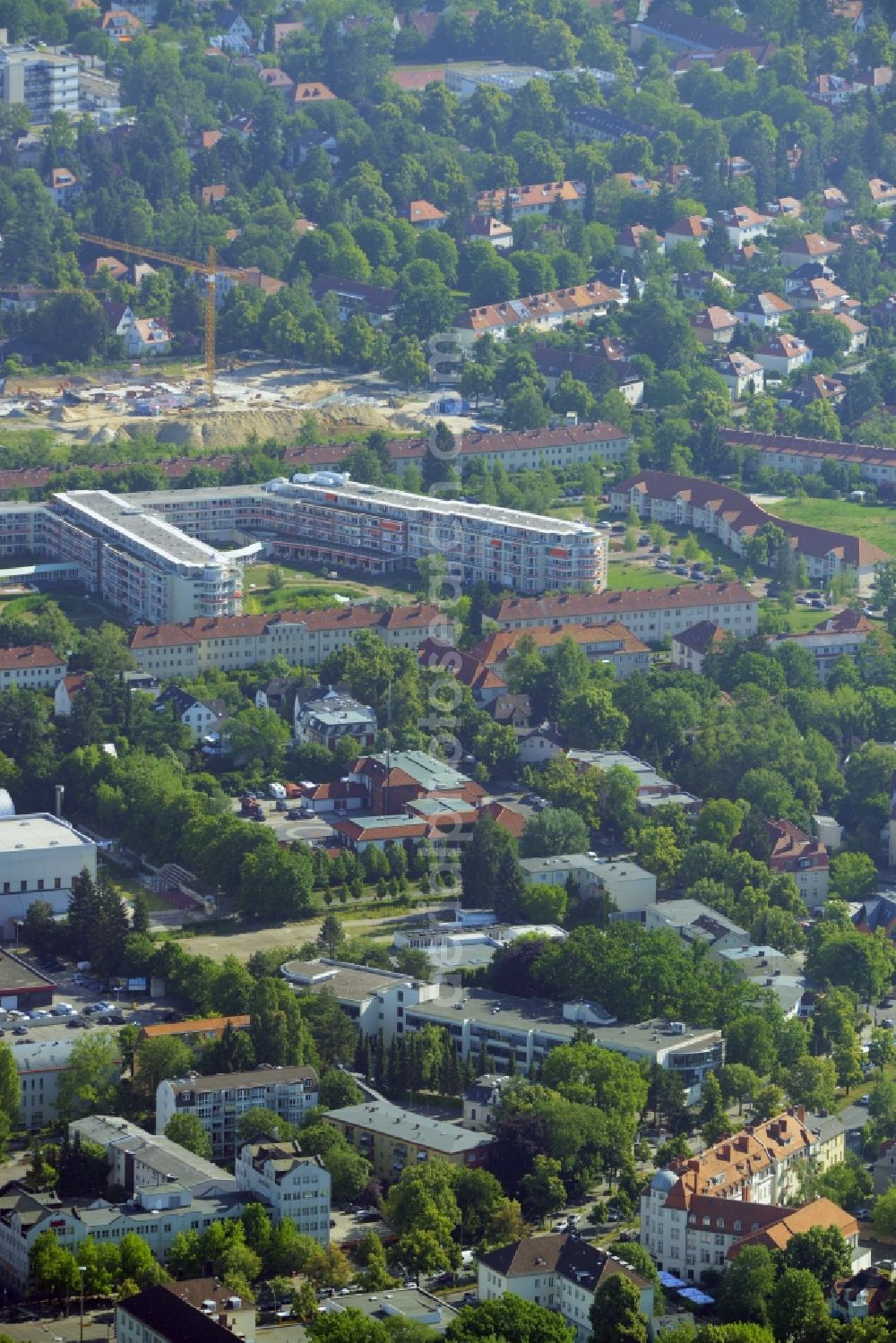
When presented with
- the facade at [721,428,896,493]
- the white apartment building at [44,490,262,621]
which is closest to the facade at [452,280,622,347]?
the facade at [721,428,896,493]

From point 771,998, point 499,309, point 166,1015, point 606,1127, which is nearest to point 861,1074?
point 771,998

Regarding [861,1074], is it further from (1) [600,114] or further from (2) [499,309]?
(1) [600,114]

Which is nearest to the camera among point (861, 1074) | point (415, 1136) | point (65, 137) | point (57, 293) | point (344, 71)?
point (415, 1136)

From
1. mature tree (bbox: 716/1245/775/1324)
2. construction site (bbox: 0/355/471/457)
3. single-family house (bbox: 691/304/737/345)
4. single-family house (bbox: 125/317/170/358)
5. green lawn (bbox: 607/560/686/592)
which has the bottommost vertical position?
mature tree (bbox: 716/1245/775/1324)

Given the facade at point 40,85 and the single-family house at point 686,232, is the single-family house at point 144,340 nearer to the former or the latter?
the single-family house at point 686,232

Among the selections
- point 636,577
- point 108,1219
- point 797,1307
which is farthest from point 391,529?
point 797,1307

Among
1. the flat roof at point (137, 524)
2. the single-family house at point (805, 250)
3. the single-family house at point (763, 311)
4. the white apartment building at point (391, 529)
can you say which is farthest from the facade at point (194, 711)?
the single-family house at point (805, 250)

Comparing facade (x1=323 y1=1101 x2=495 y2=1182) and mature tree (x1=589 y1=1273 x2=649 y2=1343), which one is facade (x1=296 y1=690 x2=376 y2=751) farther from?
mature tree (x1=589 y1=1273 x2=649 y2=1343)
